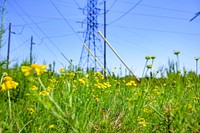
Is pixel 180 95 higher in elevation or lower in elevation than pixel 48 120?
higher

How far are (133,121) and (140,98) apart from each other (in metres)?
0.15

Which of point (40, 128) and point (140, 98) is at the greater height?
point (140, 98)

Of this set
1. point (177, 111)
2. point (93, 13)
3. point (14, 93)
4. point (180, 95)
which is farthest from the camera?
point (93, 13)

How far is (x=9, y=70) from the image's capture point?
3.73 m

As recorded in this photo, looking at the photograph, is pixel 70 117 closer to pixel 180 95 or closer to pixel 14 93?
pixel 180 95

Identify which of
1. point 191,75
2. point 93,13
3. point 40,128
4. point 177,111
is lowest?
point 40,128

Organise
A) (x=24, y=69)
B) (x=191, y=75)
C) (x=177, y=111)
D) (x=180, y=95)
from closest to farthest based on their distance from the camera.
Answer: (x=24, y=69), (x=177, y=111), (x=180, y=95), (x=191, y=75)

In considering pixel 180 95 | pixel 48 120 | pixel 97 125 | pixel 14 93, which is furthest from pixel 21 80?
pixel 180 95

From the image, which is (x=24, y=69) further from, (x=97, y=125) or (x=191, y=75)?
(x=191, y=75)

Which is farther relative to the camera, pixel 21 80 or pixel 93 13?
pixel 93 13

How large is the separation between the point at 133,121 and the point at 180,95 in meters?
0.31

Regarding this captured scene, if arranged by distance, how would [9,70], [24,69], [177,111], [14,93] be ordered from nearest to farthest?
[24,69]
[177,111]
[14,93]
[9,70]

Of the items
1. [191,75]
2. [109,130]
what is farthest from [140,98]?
[191,75]

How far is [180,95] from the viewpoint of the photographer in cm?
130
